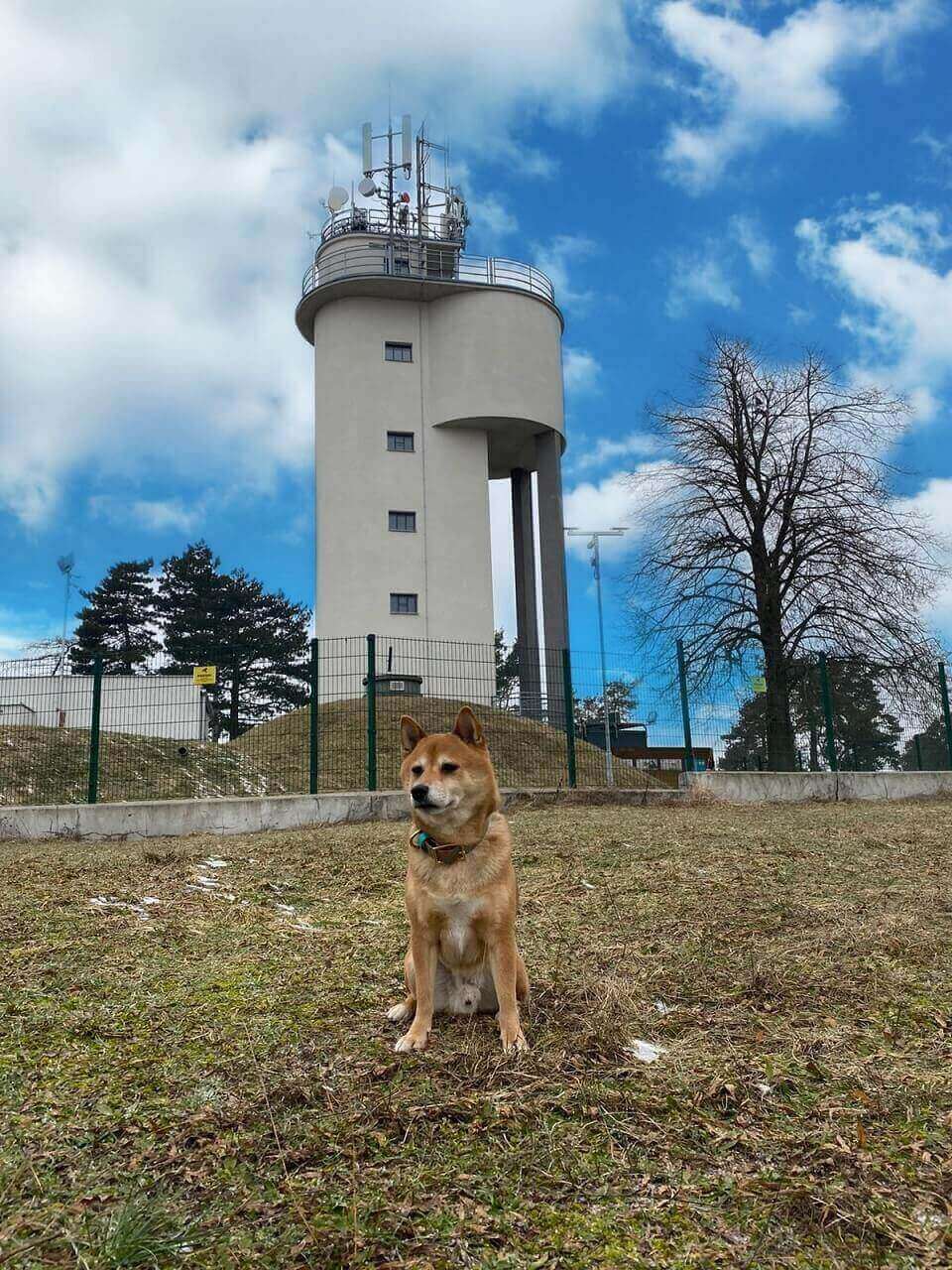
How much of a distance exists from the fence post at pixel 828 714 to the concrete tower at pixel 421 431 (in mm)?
11923

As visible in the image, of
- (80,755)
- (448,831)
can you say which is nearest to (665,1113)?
(448,831)

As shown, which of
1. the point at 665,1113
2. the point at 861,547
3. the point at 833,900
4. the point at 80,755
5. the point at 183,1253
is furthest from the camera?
the point at 861,547

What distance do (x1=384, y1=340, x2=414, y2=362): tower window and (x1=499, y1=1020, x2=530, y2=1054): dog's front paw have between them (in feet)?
90.0

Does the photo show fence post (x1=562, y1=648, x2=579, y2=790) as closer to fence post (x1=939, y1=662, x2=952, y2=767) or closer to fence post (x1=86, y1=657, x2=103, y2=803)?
fence post (x1=86, y1=657, x2=103, y2=803)

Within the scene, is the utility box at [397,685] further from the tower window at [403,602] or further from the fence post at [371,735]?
the tower window at [403,602]

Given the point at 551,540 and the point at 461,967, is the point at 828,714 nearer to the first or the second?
the point at 551,540

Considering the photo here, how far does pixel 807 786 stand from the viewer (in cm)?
1580

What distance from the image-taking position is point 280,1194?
2258 millimetres

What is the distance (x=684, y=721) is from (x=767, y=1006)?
1265 cm

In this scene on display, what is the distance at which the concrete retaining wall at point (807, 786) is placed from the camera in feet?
50.1

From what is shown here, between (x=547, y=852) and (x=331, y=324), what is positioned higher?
(x=331, y=324)

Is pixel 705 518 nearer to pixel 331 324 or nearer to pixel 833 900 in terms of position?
pixel 331 324

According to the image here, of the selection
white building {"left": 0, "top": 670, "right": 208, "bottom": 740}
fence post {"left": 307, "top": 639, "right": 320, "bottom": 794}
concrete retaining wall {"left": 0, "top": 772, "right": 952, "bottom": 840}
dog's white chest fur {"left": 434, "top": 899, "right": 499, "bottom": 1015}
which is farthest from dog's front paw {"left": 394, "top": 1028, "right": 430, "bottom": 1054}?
white building {"left": 0, "top": 670, "right": 208, "bottom": 740}

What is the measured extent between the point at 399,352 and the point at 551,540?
7.84m
